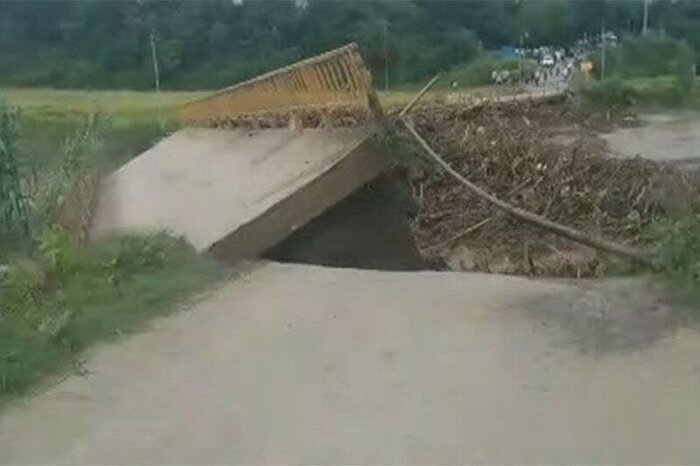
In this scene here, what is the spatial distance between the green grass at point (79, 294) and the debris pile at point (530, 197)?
2.21m

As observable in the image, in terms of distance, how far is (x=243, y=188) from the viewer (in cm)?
958

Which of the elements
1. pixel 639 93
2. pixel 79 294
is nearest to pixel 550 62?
pixel 639 93

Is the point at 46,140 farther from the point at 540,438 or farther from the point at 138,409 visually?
the point at 540,438

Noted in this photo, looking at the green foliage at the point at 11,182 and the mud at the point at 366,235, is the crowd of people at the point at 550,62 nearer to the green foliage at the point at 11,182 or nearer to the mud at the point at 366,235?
the mud at the point at 366,235

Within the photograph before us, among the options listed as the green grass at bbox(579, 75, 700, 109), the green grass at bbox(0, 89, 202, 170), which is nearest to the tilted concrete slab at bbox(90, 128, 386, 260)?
the green grass at bbox(0, 89, 202, 170)

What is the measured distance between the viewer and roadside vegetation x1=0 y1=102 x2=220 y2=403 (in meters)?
5.93

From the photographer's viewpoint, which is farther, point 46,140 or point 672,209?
point 46,140

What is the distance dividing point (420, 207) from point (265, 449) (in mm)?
5091

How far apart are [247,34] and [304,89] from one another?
46.1 ft

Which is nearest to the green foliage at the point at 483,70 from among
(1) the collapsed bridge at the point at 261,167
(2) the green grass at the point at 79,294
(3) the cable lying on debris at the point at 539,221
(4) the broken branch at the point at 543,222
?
(1) the collapsed bridge at the point at 261,167

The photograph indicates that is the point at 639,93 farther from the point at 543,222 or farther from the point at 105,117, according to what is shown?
the point at 105,117

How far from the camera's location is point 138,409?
518 centimetres

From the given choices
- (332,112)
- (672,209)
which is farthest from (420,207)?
(672,209)

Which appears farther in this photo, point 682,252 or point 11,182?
point 11,182
